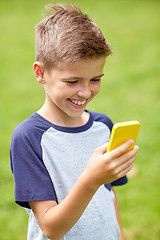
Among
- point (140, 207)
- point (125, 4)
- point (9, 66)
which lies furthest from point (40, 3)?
point (140, 207)

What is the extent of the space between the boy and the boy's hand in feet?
0.04

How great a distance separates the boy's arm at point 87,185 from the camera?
123cm

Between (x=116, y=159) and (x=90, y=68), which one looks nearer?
(x=116, y=159)

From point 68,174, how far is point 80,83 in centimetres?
43

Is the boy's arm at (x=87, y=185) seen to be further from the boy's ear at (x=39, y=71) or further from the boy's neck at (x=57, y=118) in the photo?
the boy's ear at (x=39, y=71)

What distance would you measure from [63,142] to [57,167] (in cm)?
13

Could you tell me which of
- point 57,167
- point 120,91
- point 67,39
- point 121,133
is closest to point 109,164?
point 121,133

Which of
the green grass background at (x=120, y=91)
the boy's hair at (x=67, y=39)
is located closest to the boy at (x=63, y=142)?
the boy's hair at (x=67, y=39)

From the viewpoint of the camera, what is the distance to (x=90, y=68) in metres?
1.51

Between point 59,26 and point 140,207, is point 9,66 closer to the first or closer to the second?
point 140,207

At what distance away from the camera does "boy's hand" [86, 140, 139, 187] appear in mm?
1220

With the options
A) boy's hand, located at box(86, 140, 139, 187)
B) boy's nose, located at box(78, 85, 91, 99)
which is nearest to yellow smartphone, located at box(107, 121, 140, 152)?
boy's hand, located at box(86, 140, 139, 187)

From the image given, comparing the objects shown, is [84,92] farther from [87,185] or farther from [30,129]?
[87,185]

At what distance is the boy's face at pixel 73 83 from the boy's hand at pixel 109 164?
36cm
